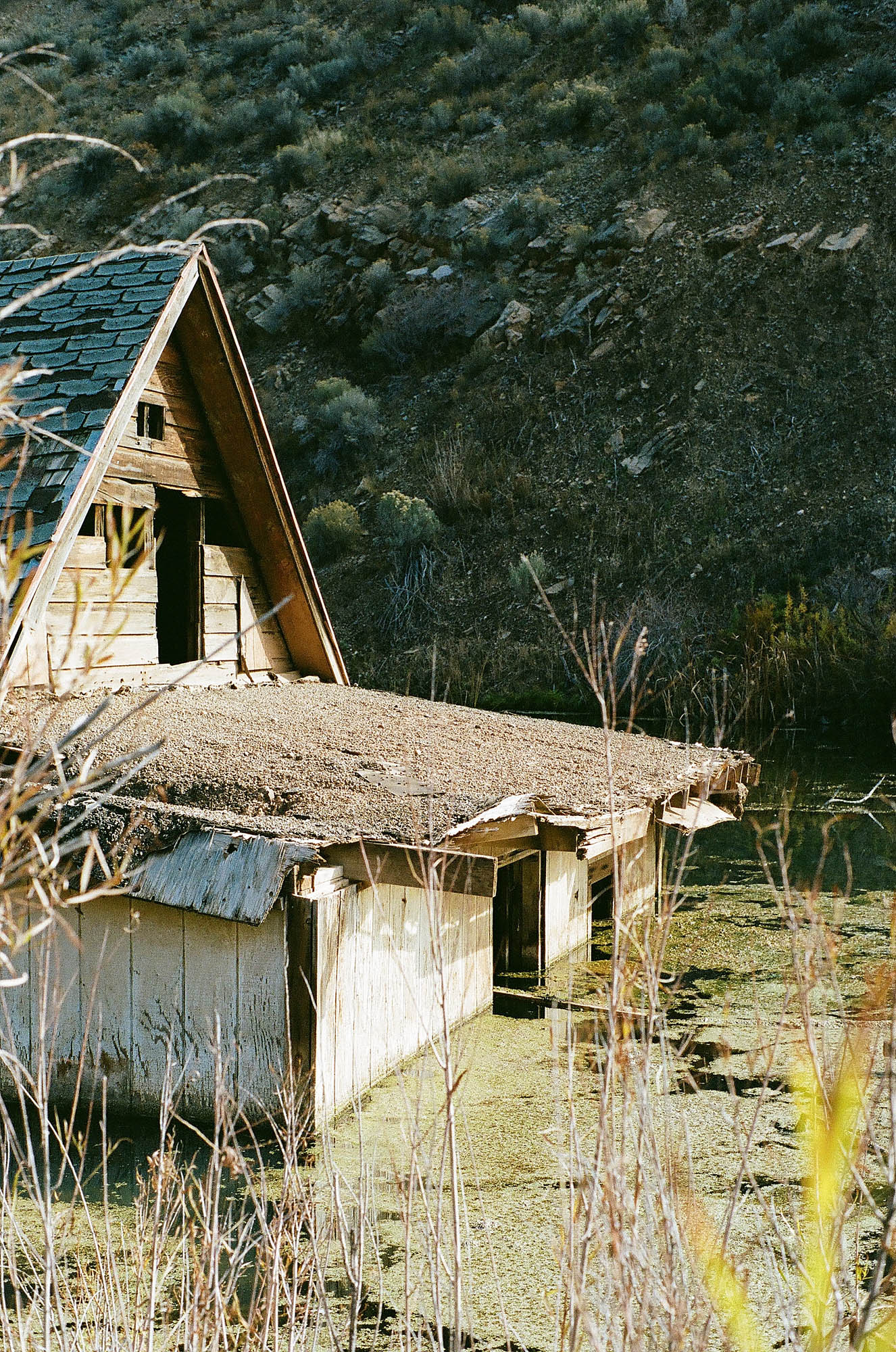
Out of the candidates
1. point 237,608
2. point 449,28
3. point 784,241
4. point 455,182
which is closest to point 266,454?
point 237,608

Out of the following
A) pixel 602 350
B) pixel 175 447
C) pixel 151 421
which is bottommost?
pixel 175 447

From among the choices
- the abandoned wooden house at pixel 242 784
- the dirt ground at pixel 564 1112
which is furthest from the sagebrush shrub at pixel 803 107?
the dirt ground at pixel 564 1112

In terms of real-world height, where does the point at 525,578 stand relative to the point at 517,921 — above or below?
above

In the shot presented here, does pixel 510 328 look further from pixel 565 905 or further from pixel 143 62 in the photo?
pixel 565 905

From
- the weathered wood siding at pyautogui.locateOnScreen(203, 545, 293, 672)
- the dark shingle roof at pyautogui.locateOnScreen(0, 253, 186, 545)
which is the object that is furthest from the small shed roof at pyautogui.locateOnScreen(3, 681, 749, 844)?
the dark shingle roof at pyautogui.locateOnScreen(0, 253, 186, 545)

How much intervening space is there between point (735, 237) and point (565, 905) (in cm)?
1776

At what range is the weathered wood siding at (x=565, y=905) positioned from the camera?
304 inches

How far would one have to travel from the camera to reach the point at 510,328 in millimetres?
23547

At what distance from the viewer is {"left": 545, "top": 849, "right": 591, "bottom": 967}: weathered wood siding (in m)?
7.73

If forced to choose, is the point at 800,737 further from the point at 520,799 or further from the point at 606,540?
A: the point at 520,799

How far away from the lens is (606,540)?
2073 centimetres

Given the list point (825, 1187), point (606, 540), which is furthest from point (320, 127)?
point (825, 1187)

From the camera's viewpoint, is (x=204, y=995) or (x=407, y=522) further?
(x=407, y=522)

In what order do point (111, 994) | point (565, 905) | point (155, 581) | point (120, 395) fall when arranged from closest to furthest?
point (111, 994) < point (120, 395) < point (155, 581) < point (565, 905)
